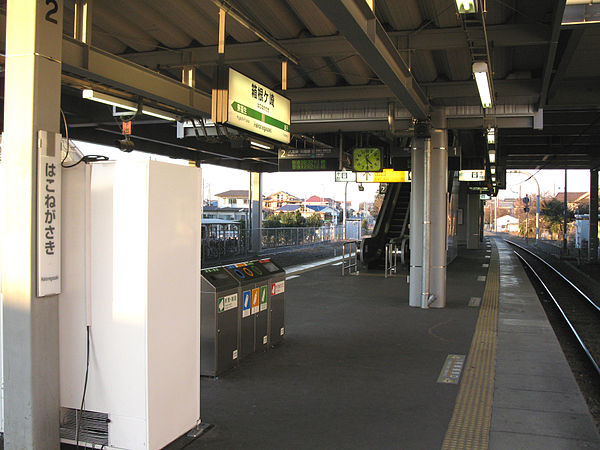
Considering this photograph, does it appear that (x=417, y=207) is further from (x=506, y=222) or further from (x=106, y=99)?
(x=506, y=222)

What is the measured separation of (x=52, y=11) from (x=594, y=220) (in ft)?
85.7

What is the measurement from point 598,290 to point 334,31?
41.8 feet

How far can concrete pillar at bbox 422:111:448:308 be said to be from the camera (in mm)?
10391

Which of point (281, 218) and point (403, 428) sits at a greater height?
point (281, 218)

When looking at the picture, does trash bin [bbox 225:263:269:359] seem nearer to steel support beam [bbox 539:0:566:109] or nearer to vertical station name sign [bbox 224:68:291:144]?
vertical station name sign [bbox 224:68:291:144]

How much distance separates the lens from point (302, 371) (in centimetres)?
588

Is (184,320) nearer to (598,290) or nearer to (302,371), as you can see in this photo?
(302,371)

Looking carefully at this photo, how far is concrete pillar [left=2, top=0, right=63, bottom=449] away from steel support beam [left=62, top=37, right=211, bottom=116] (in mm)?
1944

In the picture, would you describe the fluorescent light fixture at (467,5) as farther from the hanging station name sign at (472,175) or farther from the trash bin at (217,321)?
the hanging station name sign at (472,175)

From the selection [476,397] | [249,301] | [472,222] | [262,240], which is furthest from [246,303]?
[472,222]

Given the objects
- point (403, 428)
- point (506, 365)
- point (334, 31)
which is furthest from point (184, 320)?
point (334, 31)

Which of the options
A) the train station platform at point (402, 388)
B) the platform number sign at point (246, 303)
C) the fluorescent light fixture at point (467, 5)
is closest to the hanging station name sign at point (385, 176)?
the train station platform at point (402, 388)

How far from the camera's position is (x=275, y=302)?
6.86 metres

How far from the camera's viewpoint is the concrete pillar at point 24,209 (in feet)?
11.0
